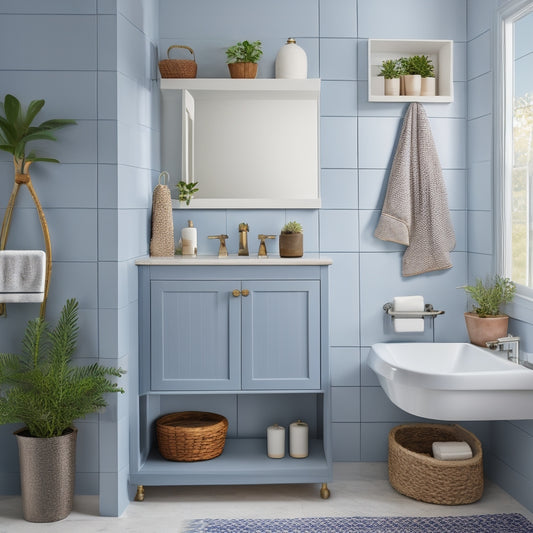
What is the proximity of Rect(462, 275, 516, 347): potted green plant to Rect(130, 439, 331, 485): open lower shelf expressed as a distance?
35.1 inches

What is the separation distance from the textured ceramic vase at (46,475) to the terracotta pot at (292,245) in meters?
1.17

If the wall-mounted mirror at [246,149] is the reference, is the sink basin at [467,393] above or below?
below

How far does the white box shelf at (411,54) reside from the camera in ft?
10.5

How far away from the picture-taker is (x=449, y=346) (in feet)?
9.96

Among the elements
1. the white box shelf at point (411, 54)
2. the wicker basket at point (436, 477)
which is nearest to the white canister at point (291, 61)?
the white box shelf at point (411, 54)

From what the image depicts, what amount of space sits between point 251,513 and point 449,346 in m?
1.15

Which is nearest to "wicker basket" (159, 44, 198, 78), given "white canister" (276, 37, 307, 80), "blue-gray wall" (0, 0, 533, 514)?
"blue-gray wall" (0, 0, 533, 514)

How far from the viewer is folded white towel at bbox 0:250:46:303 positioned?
2562 mm

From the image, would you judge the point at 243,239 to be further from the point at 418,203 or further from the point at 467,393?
the point at 467,393

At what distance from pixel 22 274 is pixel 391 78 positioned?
1.93 metres

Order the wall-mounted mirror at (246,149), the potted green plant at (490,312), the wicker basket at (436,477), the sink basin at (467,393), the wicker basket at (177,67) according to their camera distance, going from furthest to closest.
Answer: the wall-mounted mirror at (246,149)
the wicker basket at (177,67)
the potted green plant at (490,312)
the wicker basket at (436,477)
the sink basin at (467,393)

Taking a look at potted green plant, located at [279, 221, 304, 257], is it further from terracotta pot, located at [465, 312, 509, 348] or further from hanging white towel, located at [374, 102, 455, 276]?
terracotta pot, located at [465, 312, 509, 348]

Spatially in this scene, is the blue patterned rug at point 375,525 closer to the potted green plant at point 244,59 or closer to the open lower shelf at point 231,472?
the open lower shelf at point 231,472

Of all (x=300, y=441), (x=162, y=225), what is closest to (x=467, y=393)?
(x=300, y=441)
